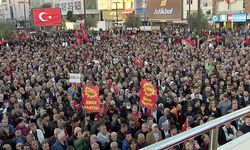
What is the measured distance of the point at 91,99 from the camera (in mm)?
9297

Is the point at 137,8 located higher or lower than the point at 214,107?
higher

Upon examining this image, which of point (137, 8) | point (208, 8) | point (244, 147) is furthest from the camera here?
point (137, 8)

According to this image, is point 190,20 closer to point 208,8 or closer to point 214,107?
point 208,8

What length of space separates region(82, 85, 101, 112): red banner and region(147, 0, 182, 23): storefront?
3908 centimetres

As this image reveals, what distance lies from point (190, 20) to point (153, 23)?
23610 mm

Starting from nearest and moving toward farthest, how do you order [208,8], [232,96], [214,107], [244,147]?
1. [244,147]
2. [214,107]
3. [232,96]
4. [208,8]

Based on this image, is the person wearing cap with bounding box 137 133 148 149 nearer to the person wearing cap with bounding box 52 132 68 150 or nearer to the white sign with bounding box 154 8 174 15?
the person wearing cap with bounding box 52 132 68 150

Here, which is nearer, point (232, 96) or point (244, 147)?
point (244, 147)

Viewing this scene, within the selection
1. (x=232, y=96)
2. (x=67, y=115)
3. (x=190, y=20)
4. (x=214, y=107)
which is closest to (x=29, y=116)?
A: (x=67, y=115)

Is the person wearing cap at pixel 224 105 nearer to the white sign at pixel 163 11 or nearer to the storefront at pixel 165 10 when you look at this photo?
the storefront at pixel 165 10

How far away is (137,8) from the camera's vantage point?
75938 mm

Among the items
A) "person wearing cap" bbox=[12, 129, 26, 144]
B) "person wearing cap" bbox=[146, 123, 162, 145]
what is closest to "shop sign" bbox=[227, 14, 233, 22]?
"person wearing cap" bbox=[146, 123, 162, 145]

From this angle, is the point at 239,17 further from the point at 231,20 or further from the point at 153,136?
the point at 153,136

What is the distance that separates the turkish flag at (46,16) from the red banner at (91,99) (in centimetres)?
2396
